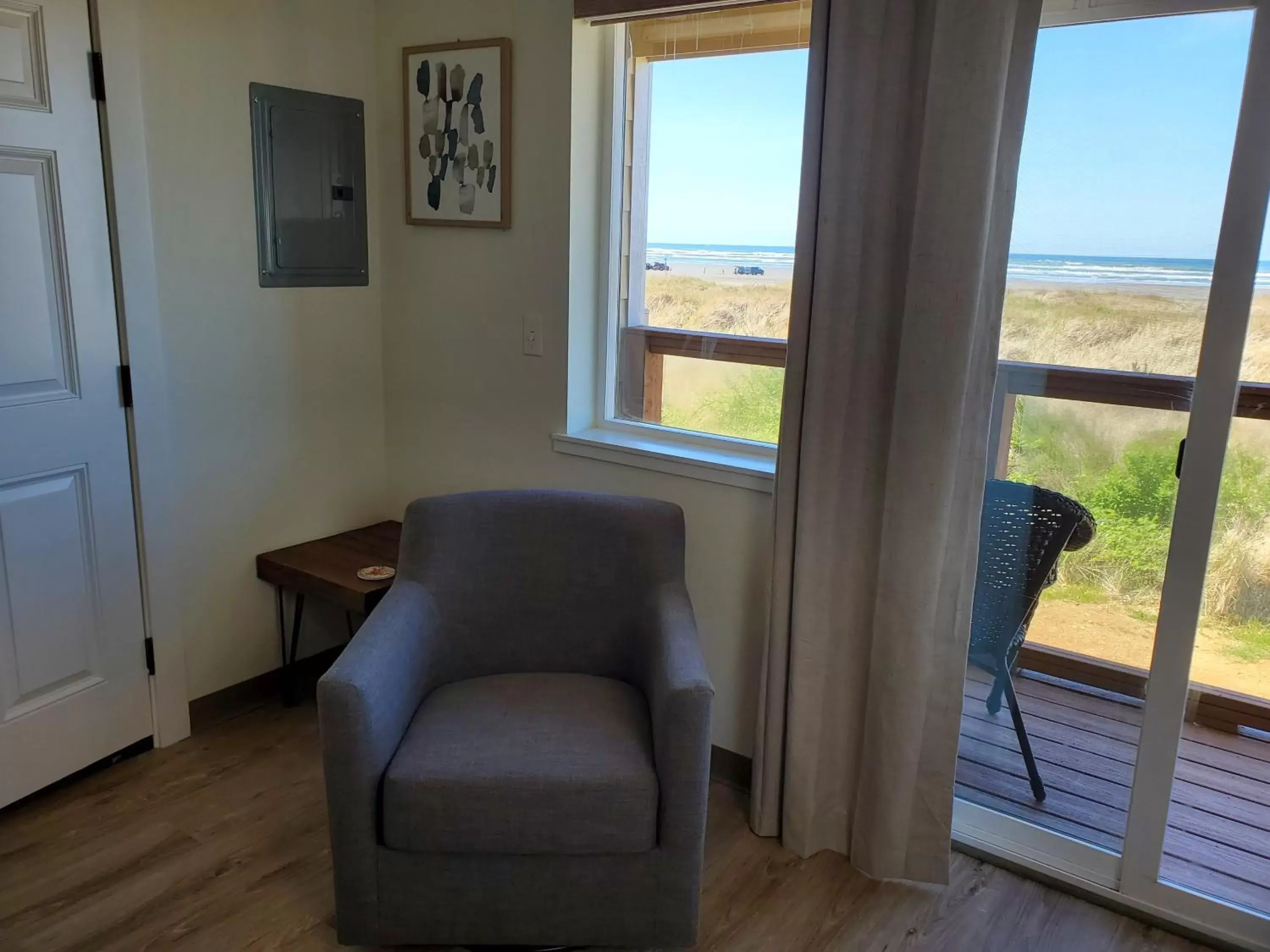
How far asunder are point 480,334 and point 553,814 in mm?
1568

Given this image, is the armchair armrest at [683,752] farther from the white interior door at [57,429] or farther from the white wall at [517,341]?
the white interior door at [57,429]

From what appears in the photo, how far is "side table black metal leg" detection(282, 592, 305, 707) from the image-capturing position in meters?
2.91

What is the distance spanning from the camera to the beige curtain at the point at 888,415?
1879 mm

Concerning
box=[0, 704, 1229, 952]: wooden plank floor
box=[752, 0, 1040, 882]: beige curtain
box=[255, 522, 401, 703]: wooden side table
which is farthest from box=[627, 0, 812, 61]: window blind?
box=[0, 704, 1229, 952]: wooden plank floor

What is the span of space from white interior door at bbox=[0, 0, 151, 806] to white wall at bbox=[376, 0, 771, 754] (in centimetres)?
90

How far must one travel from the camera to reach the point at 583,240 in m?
2.68

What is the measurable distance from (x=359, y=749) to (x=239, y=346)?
1434 mm

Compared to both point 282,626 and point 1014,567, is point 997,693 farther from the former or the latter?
point 282,626

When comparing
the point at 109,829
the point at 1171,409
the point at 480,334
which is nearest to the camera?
the point at 1171,409

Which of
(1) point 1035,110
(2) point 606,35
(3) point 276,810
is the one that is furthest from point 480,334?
(1) point 1035,110

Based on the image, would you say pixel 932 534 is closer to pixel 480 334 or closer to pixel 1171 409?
pixel 1171 409

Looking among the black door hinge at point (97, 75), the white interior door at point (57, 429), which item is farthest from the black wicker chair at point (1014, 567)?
the black door hinge at point (97, 75)

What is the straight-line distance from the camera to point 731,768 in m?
2.62

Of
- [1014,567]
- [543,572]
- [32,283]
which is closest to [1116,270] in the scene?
[1014,567]
